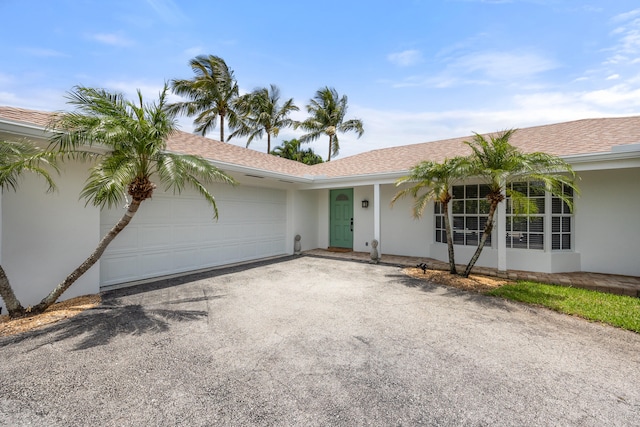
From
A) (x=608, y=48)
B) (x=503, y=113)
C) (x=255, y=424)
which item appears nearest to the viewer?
(x=255, y=424)

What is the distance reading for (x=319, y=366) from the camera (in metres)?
3.32

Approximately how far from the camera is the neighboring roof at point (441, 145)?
7223mm

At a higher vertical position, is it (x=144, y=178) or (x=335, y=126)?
(x=335, y=126)

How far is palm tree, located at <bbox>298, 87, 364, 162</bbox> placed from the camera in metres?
24.5

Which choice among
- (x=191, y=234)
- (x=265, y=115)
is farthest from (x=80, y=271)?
(x=265, y=115)

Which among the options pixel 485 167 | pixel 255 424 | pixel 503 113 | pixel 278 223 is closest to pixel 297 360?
pixel 255 424

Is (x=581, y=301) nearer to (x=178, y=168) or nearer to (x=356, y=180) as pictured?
(x=356, y=180)

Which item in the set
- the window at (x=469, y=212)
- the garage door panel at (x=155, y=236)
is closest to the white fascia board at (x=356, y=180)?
the window at (x=469, y=212)

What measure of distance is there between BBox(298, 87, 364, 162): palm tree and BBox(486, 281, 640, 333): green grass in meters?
20.5

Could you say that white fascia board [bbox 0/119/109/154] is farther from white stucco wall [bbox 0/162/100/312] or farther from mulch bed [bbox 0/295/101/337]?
mulch bed [bbox 0/295/101/337]

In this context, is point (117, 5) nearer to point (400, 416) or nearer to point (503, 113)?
point (400, 416)

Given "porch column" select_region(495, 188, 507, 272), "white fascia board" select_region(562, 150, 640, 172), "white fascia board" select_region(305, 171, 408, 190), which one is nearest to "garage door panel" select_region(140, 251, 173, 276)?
"white fascia board" select_region(305, 171, 408, 190)

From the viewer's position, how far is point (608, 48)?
718 centimetres

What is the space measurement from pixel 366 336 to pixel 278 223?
772 centimetres
